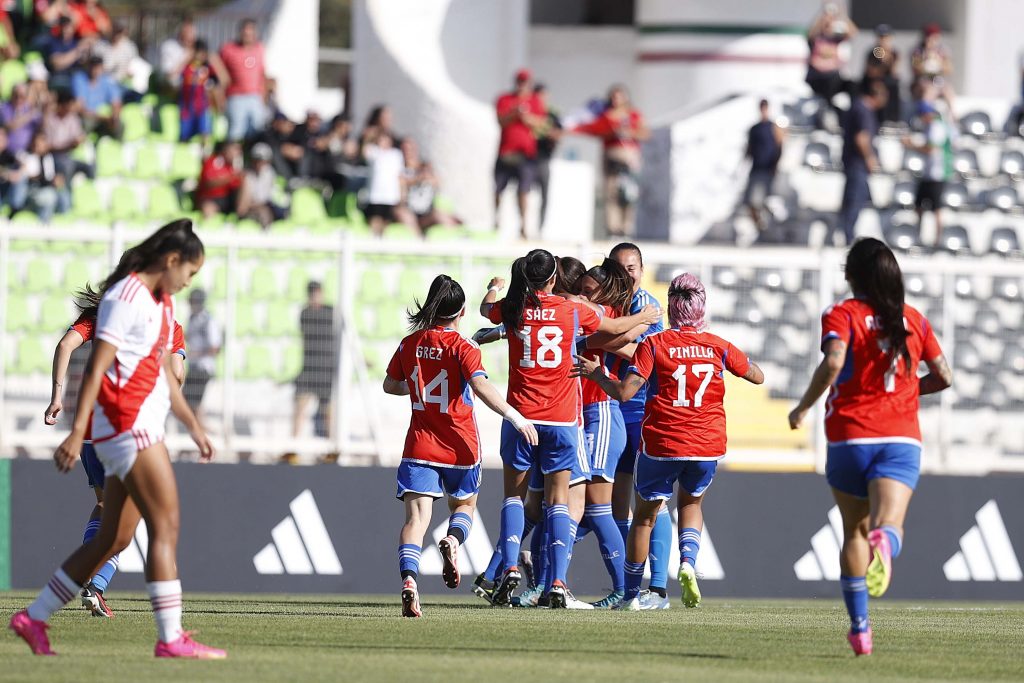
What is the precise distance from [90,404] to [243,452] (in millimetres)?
8505

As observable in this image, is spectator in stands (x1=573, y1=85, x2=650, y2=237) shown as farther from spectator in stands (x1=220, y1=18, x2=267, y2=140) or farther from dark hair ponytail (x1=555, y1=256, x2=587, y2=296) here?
dark hair ponytail (x1=555, y1=256, x2=587, y2=296)

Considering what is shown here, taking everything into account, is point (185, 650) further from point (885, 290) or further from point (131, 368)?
point (885, 290)

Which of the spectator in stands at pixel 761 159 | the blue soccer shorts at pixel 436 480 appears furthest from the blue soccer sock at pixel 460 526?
Answer: the spectator in stands at pixel 761 159

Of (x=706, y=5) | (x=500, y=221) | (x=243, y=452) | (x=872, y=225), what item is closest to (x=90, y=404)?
(x=243, y=452)

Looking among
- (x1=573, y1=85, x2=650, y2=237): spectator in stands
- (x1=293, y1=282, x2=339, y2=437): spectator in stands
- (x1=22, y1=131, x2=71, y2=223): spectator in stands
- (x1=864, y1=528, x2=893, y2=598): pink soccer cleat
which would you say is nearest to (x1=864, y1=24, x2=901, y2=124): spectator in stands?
(x1=573, y1=85, x2=650, y2=237): spectator in stands

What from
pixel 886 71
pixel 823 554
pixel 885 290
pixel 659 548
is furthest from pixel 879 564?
pixel 886 71

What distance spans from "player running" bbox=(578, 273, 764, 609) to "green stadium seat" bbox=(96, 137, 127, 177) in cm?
1069

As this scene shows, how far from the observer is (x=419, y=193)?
864 inches

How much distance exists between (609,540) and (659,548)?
13.2 inches

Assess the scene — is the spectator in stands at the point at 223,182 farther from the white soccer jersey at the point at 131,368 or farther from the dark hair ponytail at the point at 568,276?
the white soccer jersey at the point at 131,368

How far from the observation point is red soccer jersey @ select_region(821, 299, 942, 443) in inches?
363

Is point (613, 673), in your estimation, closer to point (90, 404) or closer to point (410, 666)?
point (410, 666)

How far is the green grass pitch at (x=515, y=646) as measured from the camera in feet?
27.6

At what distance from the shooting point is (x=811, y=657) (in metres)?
9.48
